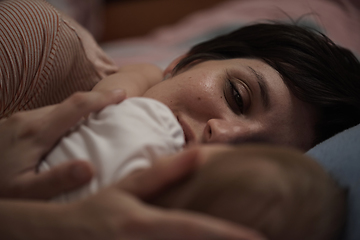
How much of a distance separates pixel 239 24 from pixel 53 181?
5.59 feet

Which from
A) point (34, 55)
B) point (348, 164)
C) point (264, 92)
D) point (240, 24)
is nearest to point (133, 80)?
point (34, 55)

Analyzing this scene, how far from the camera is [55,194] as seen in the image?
1.66ft

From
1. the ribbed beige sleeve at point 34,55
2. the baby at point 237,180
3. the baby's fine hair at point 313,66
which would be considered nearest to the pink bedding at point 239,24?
the baby's fine hair at point 313,66

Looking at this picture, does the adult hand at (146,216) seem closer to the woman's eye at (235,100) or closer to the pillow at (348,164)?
the pillow at (348,164)

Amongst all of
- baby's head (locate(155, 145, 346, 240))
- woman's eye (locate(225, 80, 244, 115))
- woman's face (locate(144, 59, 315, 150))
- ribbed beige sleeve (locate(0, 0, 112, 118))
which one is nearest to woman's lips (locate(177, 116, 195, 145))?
woman's face (locate(144, 59, 315, 150))

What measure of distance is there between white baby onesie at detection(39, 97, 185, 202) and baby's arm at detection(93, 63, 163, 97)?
0.30 metres

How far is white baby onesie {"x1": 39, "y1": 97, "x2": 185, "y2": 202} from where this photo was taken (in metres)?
0.51

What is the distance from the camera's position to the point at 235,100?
2.72 ft

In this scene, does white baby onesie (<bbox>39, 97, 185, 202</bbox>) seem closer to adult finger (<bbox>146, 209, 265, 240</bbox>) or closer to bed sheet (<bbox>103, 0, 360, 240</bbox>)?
adult finger (<bbox>146, 209, 265, 240</bbox>)

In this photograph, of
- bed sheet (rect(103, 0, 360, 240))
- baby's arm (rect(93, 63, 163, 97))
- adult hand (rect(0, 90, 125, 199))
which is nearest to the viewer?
adult hand (rect(0, 90, 125, 199))

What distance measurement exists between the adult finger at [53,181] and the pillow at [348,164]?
0.47 m

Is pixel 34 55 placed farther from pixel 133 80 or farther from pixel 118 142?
pixel 118 142

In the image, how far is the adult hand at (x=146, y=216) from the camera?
1.30 feet

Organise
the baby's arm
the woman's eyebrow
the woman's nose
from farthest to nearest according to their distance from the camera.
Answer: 1. the baby's arm
2. the woman's eyebrow
3. the woman's nose
